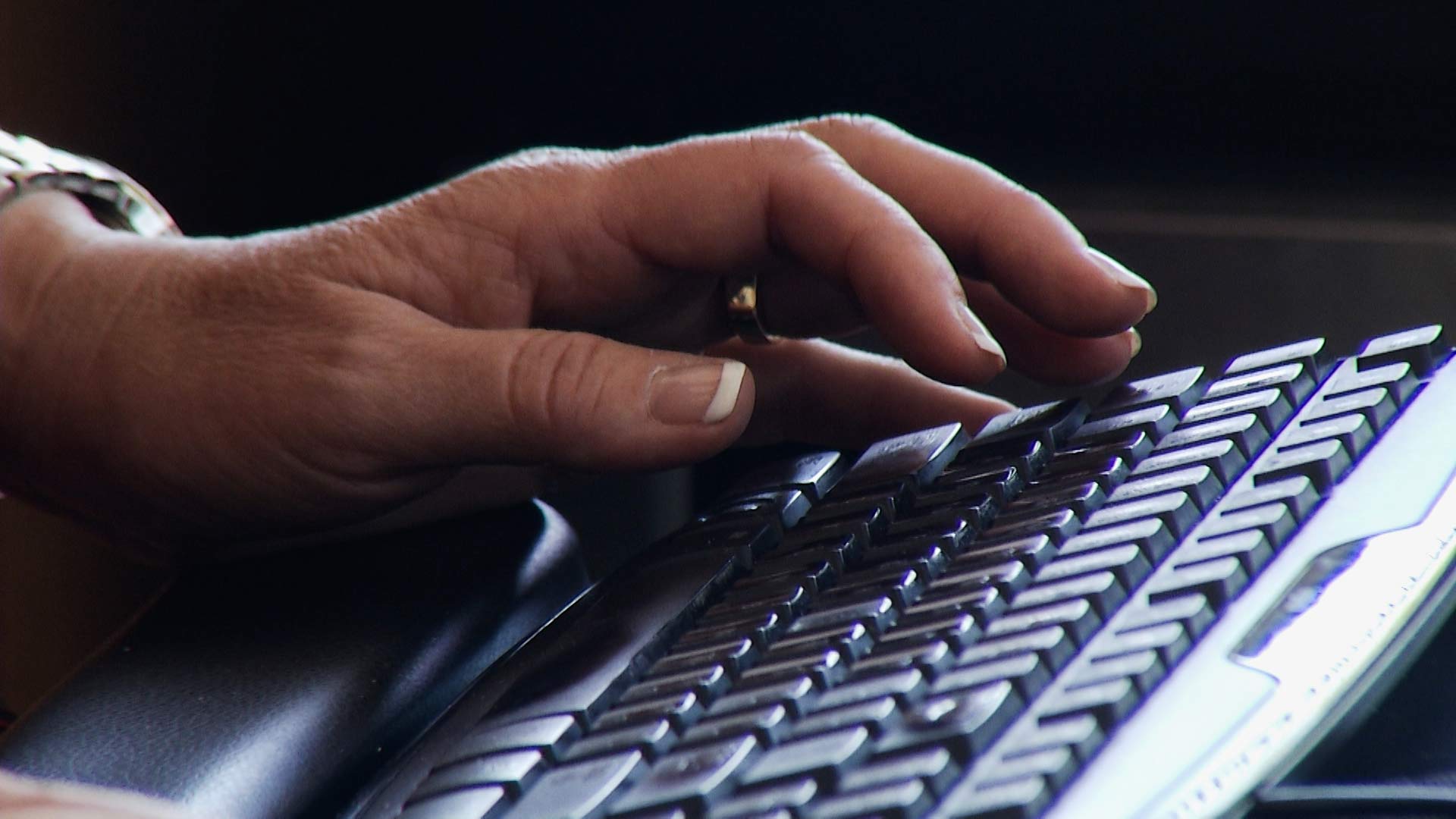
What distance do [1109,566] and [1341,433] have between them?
0.33 ft

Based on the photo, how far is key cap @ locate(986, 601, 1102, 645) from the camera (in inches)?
12.2

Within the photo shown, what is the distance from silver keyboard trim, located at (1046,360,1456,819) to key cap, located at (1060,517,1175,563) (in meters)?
0.03

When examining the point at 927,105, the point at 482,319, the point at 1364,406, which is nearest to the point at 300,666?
the point at 482,319

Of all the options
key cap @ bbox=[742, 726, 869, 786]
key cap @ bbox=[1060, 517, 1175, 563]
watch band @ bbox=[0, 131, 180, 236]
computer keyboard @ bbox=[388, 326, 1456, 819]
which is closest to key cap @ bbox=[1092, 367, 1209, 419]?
computer keyboard @ bbox=[388, 326, 1456, 819]

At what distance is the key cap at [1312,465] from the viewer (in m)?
0.37

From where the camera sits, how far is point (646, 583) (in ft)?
1.40

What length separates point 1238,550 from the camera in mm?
333

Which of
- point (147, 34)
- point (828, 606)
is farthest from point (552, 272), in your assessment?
point (147, 34)

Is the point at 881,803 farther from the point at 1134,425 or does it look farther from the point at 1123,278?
the point at 1123,278

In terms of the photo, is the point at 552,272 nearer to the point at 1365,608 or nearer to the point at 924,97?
the point at 1365,608

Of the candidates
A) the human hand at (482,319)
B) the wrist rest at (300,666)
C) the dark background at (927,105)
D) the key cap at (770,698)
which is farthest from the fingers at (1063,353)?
the key cap at (770,698)

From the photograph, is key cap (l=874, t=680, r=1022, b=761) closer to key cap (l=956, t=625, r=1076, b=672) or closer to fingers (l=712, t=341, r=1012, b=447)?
key cap (l=956, t=625, r=1076, b=672)

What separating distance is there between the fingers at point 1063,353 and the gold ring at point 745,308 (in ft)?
0.39

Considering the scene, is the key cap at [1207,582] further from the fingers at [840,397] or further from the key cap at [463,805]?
the fingers at [840,397]
